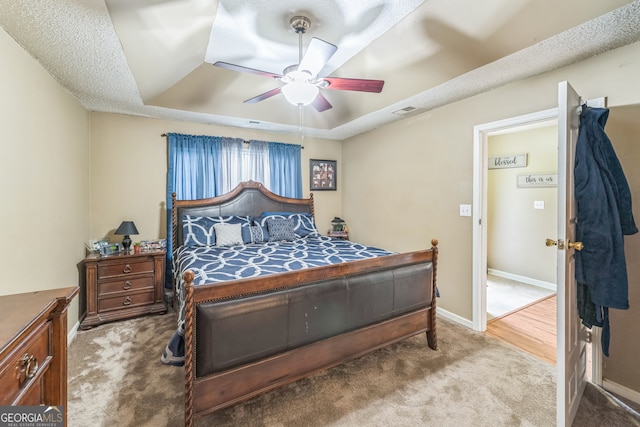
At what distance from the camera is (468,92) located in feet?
9.27

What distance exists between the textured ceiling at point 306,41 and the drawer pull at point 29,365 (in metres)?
1.75

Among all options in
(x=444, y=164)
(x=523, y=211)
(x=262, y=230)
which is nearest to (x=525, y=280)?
(x=523, y=211)

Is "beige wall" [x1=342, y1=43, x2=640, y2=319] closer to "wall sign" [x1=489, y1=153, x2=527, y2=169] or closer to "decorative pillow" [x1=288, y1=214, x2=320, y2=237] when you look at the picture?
"decorative pillow" [x1=288, y1=214, x2=320, y2=237]

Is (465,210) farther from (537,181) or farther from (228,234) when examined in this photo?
(228,234)

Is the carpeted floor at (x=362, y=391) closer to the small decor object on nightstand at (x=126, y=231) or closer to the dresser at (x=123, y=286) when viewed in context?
the dresser at (x=123, y=286)

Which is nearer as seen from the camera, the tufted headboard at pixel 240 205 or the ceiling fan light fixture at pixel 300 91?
the ceiling fan light fixture at pixel 300 91

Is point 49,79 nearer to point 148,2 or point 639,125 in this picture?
point 148,2

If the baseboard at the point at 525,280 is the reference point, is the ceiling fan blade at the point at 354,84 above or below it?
above

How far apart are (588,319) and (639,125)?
1330mm

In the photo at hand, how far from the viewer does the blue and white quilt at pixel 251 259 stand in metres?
2.06

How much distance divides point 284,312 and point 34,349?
44.2 inches

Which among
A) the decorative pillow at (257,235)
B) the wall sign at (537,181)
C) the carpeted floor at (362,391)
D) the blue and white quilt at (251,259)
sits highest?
the wall sign at (537,181)

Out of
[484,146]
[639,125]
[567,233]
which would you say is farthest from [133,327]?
[639,125]

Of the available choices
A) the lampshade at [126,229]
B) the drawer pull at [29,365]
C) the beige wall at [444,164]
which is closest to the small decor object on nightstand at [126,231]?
the lampshade at [126,229]
